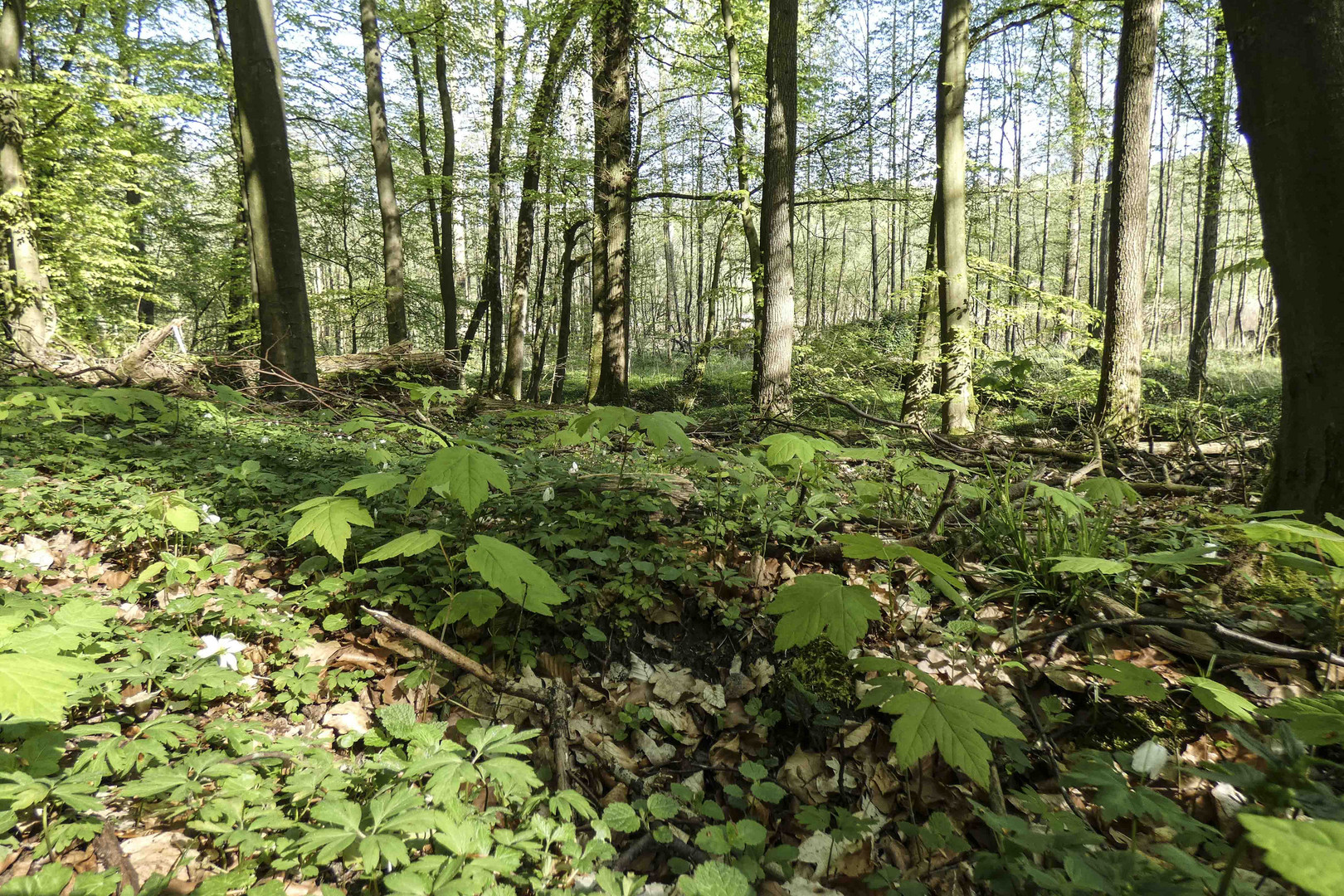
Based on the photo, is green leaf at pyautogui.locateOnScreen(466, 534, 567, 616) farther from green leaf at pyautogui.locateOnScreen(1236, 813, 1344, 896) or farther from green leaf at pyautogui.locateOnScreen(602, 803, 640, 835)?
green leaf at pyautogui.locateOnScreen(1236, 813, 1344, 896)

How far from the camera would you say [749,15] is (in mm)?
9664

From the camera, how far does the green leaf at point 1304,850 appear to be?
716 mm

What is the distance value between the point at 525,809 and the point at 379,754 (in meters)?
0.45

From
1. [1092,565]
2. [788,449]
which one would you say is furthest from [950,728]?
[788,449]

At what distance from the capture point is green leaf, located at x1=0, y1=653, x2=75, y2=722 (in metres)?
1.07

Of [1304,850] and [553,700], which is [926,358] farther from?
[1304,850]

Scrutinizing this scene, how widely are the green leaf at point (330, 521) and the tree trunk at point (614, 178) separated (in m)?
5.63

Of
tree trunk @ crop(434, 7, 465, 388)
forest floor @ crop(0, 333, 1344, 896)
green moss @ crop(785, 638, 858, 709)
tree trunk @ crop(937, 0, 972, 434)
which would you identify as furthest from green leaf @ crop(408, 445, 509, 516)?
tree trunk @ crop(434, 7, 465, 388)

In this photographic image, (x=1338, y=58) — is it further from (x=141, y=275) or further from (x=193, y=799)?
(x=141, y=275)

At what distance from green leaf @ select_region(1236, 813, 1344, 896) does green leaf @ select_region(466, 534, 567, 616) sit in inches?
55.0

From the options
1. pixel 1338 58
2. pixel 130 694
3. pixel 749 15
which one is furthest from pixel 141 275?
pixel 1338 58

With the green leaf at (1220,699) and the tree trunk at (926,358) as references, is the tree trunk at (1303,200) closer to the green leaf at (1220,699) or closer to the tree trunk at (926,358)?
the green leaf at (1220,699)

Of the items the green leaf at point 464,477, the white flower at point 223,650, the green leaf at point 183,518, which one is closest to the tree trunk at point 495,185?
the green leaf at point 183,518

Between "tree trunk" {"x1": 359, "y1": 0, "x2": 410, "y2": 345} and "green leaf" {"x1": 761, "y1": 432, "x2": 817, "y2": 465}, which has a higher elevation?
"tree trunk" {"x1": 359, "y1": 0, "x2": 410, "y2": 345}
